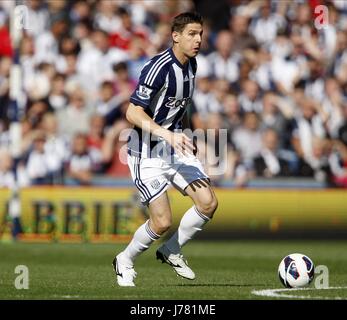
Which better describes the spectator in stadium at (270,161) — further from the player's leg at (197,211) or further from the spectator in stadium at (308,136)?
the player's leg at (197,211)

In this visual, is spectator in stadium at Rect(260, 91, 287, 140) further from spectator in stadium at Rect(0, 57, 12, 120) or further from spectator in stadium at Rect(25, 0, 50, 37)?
spectator in stadium at Rect(0, 57, 12, 120)

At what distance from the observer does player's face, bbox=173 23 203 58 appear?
1056cm

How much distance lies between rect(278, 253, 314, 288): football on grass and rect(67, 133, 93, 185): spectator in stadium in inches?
352

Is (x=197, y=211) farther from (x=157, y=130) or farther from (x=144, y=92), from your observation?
(x=144, y=92)

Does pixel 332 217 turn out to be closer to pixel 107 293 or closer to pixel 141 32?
pixel 141 32

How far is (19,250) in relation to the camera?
645 inches

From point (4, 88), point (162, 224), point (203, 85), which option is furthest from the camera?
point (4, 88)

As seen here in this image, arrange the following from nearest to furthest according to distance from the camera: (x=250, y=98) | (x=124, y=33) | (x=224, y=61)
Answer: (x=250, y=98), (x=224, y=61), (x=124, y=33)

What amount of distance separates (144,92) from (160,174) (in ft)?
2.99

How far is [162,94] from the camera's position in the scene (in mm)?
10703

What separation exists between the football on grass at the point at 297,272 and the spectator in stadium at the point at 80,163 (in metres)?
8.95

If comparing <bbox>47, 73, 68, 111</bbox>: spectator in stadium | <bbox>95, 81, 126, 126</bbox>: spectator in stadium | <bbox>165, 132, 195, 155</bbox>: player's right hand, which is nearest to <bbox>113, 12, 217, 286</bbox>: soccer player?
<bbox>165, 132, 195, 155</bbox>: player's right hand

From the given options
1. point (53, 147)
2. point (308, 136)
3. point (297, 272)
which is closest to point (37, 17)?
point (53, 147)
